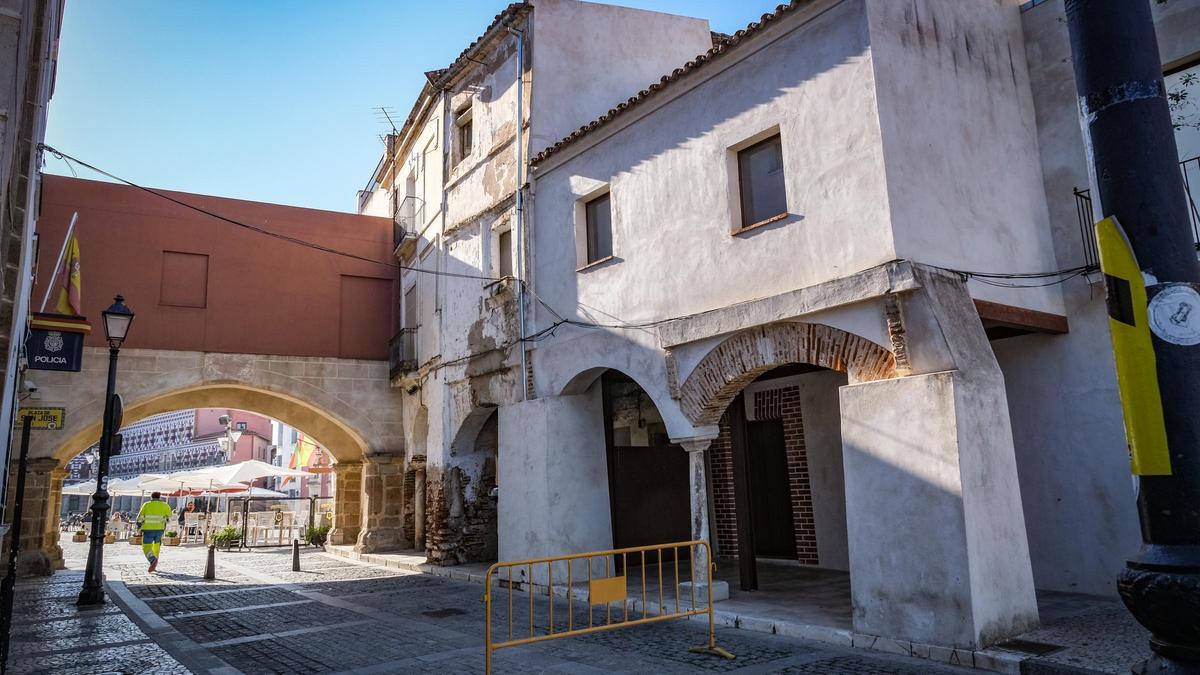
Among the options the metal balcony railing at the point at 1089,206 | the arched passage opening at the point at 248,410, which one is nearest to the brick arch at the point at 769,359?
the metal balcony railing at the point at 1089,206

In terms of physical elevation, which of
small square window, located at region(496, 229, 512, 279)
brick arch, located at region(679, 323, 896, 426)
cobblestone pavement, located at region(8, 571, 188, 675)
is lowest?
cobblestone pavement, located at region(8, 571, 188, 675)

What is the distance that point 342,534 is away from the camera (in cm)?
2014

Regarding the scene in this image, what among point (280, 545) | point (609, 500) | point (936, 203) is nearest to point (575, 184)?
point (609, 500)

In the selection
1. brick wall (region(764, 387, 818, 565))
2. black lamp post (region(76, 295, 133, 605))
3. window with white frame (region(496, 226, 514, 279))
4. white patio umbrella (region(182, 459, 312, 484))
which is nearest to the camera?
black lamp post (region(76, 295, 133, 605))

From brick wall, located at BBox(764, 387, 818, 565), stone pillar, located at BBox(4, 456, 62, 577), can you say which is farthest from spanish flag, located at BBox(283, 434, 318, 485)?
brick wall, located at BBox(764, 387, 818, 565)

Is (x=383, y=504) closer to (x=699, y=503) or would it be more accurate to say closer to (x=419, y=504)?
(x=419, y=504)

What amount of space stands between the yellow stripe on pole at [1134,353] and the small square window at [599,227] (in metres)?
8.82

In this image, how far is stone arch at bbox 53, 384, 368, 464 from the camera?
1644 cm

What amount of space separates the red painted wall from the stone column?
2.80 metres

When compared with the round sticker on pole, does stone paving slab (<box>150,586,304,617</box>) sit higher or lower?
lower

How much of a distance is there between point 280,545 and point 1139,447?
24198mm

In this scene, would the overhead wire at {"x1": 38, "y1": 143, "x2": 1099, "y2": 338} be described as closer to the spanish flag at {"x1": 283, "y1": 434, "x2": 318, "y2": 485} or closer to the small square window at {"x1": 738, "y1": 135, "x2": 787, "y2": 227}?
the small square window at {"x1": 738, "y1": 135, "x2": 787, "y2": 227}

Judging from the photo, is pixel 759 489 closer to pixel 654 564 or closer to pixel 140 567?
pixel 654 564

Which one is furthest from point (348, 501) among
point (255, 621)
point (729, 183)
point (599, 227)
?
point (729, 183)
